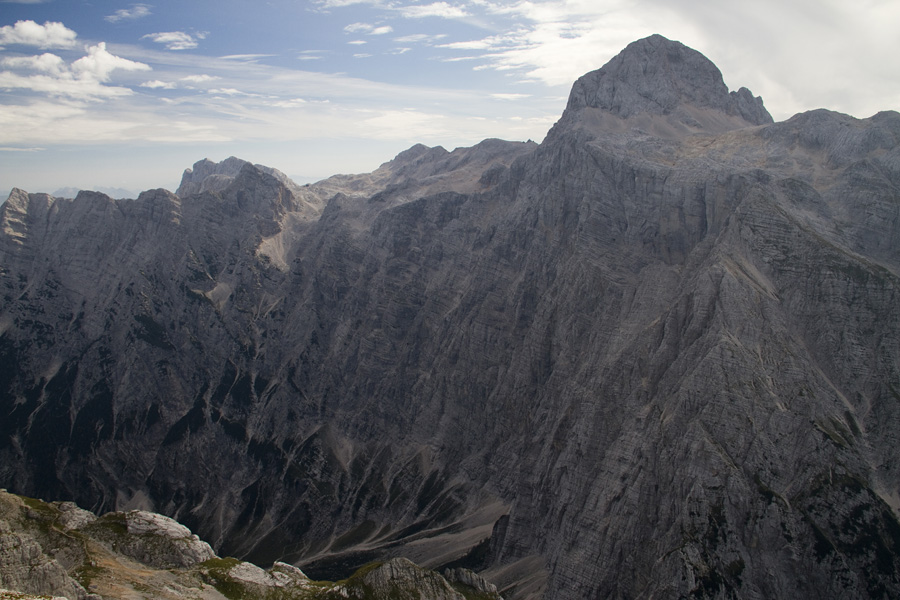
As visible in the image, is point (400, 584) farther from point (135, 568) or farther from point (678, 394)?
point (678, 394)

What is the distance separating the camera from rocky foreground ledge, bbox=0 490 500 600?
2376 inches

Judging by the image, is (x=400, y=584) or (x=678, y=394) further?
(x=678, y=394)

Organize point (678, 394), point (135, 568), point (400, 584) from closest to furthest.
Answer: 1. point (135, 568)
2. point (400, 584)
3. point (678, 394)

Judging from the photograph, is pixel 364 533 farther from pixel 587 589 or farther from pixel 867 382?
pixel 867 382

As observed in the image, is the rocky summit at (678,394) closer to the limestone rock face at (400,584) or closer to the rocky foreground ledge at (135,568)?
the limestone rock face at (400,584)

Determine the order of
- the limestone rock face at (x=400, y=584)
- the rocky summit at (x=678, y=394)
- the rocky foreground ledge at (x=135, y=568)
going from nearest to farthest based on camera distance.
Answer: the rocky foreground ledge at (x=135, y=568)
the limestone rock face at (x=400, y=584)
the rocky summit at (x=678, y=394)

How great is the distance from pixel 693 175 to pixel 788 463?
3310 inches

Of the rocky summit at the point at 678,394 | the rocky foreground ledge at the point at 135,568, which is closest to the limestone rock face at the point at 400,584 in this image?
the rocky foreground ledge at the point at 135,568

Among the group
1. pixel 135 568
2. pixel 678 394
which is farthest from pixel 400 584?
pixel 678 394

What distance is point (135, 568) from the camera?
76500 millimetres

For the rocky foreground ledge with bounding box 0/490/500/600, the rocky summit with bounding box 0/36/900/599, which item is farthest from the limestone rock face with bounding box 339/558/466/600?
the rocky summit with bounding box 0/36/900/599

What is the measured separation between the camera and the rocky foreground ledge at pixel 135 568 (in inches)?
2376

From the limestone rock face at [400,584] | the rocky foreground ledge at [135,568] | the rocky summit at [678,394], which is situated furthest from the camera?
the rocky summit at [678,394]

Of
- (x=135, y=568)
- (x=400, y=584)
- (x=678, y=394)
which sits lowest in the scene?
(x=400, y=584)
